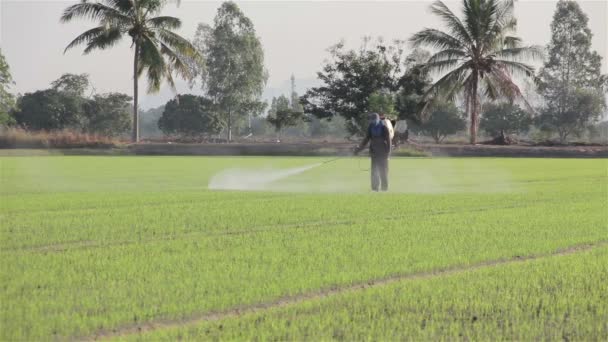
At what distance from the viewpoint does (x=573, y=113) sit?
78.1 m

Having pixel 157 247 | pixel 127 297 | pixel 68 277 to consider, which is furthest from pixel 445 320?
pixel 157 247

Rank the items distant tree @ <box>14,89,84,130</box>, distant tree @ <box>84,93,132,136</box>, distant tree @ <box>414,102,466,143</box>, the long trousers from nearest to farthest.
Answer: the long trousers, distant tree @ <box>14,89,84,130</box>, distant tree @ <box>84,93,132,136</box>, distant tree @ <box>414,102,466,143</box>

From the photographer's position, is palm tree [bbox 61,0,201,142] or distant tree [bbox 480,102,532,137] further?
distant tree [bbox 480,102,532,137]

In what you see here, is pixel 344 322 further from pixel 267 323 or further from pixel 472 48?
pixel 472 48

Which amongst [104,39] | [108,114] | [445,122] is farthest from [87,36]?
[445,122]

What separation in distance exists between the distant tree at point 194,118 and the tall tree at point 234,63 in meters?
2.61

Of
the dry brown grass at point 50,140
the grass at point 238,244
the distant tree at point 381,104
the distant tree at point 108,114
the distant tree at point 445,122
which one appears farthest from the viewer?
the distant tree at point 445,122

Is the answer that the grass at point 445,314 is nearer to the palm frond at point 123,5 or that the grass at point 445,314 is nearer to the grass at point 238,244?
the grass at point 238,244

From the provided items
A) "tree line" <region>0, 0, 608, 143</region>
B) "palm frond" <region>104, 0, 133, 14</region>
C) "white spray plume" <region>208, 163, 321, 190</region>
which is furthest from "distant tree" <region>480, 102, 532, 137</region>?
"white spray plume" <region>208, 163, 321, 190</region>

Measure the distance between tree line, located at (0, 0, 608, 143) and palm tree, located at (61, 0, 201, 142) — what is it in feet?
0.22

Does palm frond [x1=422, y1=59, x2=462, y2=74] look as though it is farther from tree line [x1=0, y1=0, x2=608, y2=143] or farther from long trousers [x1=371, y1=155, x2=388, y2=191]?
long trousers [x1=371, y1=155, x2=388, y2=191]

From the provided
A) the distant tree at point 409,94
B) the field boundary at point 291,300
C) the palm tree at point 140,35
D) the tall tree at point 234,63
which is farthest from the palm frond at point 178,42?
the field boundary at point 291,300

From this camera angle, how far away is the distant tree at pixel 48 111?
75500 mm

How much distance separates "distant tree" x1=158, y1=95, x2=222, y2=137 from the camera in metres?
83.4
